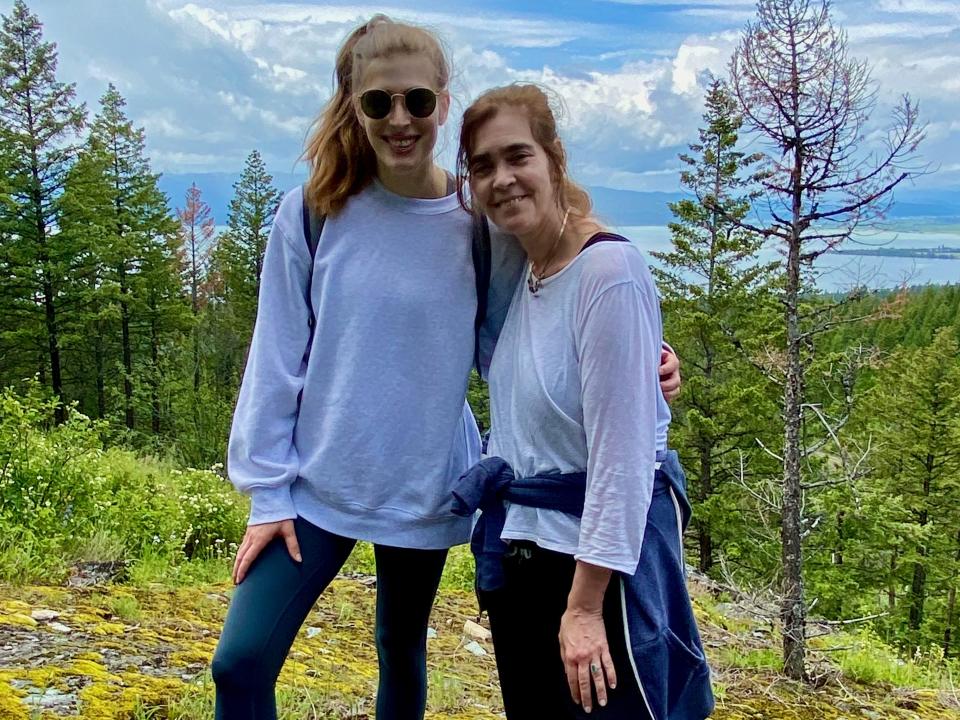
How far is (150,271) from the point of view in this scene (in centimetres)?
2730

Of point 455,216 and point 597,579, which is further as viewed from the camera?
point 455,216

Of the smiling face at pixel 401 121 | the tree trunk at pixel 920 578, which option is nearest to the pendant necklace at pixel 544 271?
the smiling face at pixel 401 121

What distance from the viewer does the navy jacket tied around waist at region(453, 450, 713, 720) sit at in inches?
63.3

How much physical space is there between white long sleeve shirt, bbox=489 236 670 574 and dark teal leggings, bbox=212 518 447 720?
0.42 meters

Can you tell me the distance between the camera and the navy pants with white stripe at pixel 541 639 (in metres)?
1.62

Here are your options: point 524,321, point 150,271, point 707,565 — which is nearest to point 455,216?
point 524,321

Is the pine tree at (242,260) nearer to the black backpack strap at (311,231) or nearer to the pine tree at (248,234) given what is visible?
the pine tree at (248,234)

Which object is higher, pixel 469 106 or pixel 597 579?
pixel 469 106

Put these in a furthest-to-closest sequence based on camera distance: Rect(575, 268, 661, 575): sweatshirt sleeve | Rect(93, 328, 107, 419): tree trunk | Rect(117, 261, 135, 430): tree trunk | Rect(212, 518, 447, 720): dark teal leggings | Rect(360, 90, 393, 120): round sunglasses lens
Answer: Rect(93, 328, 107, 419): tree trunk < Rect(117, 261, 135, 430): tree trunk < Rect(360, 90, 393, 120): round sunglasses lens < Rect(212, 518, 447, 720): dark teal leggings < Rect(575, 268, 661, 575): sweatshirt sleeve

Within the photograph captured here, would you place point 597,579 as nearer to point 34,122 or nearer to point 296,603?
point 296,603

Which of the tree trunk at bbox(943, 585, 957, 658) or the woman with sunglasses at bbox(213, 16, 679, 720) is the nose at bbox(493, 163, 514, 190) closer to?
the woman with sunglasses at bbox(213, 16, 679, 720)

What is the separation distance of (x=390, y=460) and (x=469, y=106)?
0.82 m

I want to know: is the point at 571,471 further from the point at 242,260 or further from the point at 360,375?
the point at 242,260

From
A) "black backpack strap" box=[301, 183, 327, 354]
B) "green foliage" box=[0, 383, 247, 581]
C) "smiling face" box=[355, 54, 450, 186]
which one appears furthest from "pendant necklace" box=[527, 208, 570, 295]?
"green foliage" box=[0, 383, 247, 581]
